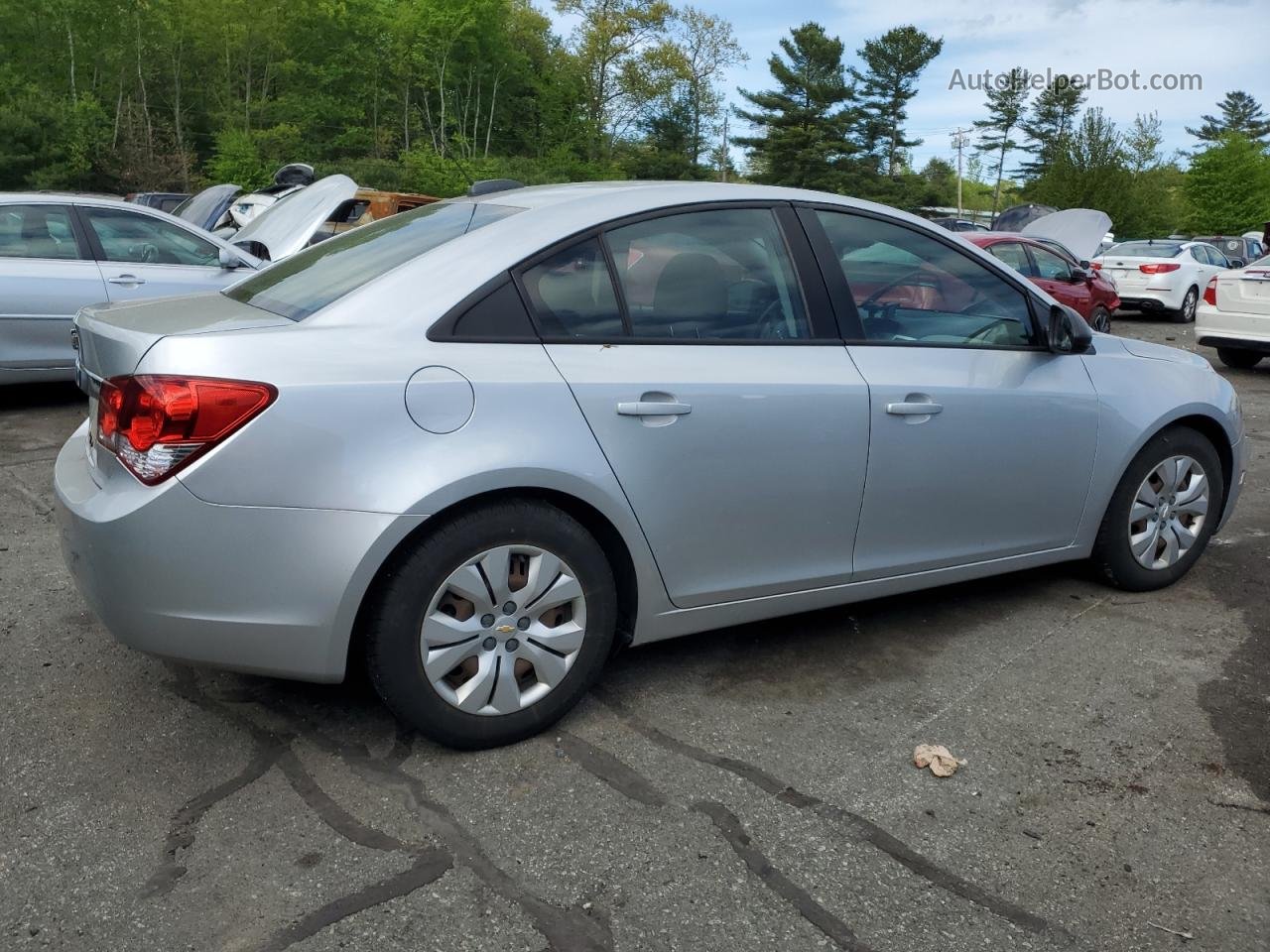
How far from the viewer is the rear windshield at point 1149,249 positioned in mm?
18484

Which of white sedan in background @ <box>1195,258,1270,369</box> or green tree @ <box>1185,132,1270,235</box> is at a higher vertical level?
green tree @ <box>1185,132,1270,235</box>

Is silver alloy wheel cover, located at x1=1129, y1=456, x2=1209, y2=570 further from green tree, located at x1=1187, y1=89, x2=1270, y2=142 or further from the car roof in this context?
green tree, located at x1=1187, y1=89, x2=1270, y2=142

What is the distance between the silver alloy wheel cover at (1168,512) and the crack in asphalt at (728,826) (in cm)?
242

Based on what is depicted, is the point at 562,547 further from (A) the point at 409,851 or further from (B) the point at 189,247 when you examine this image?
(B) the point at 189,247

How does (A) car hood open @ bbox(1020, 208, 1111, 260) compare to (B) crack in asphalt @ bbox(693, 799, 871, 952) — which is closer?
(B) crack in asphalt @ bbox(693, 799, 871, 952)

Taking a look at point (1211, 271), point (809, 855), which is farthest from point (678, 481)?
point (1211, 271)

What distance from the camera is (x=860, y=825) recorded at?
9.10 feet

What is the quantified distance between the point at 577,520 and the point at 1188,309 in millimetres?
18321

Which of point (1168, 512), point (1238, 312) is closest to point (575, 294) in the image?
point (1168, 512)

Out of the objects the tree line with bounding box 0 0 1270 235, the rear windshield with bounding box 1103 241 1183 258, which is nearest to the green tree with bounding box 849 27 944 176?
the tree line with bounding box 0 0 1270 235

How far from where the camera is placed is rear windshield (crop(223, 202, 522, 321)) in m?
3.17

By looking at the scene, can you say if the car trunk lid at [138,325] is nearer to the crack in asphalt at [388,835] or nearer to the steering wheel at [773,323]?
the crack in asphalt at [388,835]

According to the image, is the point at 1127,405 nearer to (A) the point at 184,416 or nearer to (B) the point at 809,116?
(A) the point at 184,416

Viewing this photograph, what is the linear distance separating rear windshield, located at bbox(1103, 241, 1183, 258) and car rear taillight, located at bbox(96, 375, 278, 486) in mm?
18618
